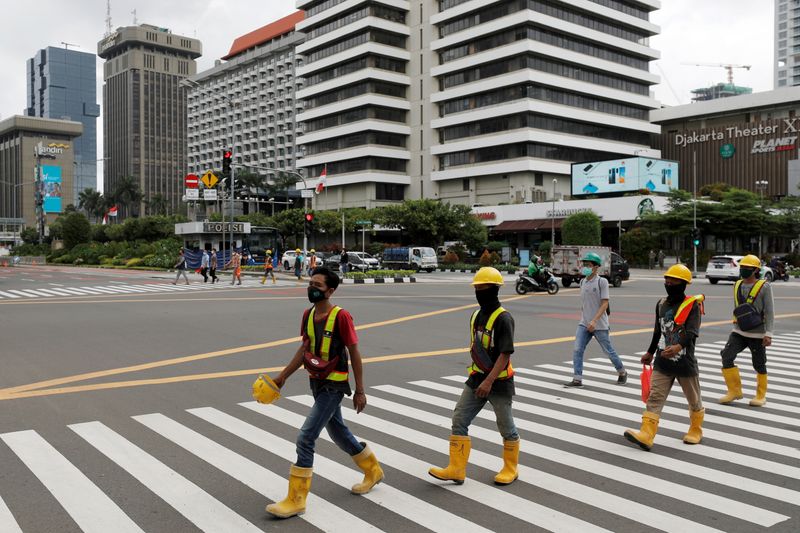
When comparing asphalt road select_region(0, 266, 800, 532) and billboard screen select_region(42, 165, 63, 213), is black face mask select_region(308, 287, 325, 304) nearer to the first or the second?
asphalt road select_region(0, 266, 800, 532)

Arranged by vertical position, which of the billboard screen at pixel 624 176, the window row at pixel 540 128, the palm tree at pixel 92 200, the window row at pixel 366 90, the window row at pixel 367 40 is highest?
the window row at pixel 367 40

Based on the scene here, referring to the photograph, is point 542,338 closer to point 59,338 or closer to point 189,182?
point 59,338

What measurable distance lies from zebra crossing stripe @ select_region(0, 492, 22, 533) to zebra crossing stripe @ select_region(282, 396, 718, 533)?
3.23 m

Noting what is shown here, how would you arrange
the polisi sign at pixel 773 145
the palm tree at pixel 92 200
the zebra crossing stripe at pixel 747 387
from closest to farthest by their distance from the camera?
the zebra crossing stripe at pixel 747 387 < the polisi sign at pixel 773 145 < the palm tree at pixel 92 200

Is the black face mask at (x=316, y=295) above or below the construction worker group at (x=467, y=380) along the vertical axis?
above

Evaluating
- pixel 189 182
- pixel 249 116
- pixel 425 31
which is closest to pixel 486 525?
pixel 189 182

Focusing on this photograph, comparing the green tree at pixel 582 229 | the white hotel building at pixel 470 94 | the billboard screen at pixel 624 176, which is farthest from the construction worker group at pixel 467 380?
the white hotel building at pixel 470 94

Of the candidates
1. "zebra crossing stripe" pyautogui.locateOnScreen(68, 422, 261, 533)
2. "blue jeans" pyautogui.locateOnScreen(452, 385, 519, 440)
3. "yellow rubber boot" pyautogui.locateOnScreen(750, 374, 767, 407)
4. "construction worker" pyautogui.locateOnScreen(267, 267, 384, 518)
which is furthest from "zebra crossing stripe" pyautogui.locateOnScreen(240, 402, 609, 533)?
"yellow rubber boot" pyautogui.locateOnScreen(750, 374, 767, 407)

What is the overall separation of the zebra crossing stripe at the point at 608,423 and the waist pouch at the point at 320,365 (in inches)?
131

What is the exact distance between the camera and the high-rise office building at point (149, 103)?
604 ft

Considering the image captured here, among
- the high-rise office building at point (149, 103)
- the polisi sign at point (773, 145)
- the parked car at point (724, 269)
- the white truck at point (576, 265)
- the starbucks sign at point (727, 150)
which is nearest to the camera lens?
the white truck at point (576, 265)

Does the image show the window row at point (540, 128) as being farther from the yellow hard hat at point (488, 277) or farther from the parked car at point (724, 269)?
the yellow hard hat at point (488, 277)

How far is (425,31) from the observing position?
9050 cm

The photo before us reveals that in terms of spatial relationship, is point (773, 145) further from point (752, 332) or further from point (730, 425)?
point (730, 425)
